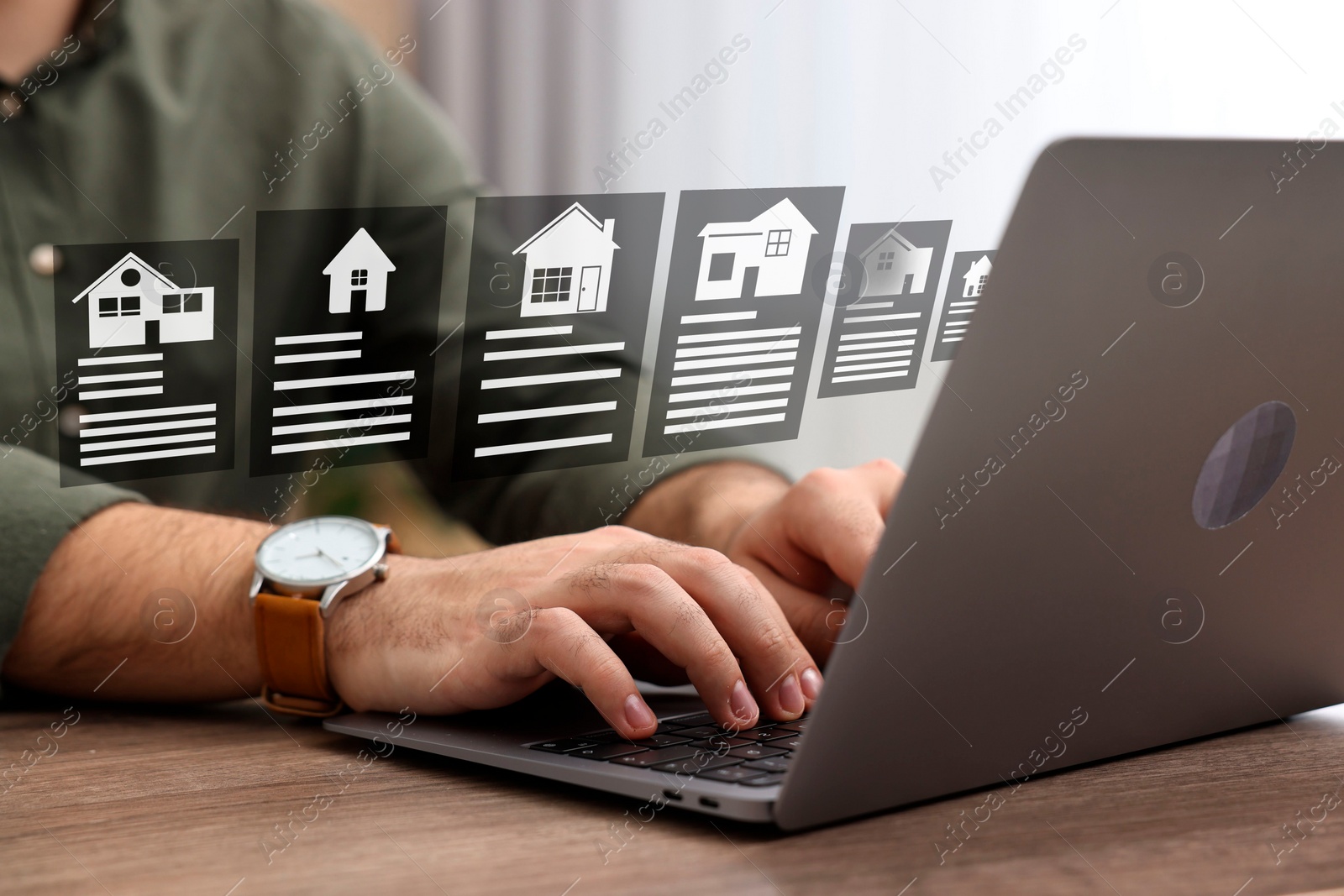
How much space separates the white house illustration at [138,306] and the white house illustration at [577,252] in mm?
712

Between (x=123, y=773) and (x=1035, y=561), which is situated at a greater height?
(x=1035, y=561)

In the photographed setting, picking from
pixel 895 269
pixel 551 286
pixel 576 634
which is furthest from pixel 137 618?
pixel 551 286

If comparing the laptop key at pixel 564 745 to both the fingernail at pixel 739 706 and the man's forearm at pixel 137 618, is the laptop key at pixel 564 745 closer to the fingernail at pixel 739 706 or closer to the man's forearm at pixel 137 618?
the fingernail at pixel 739 706

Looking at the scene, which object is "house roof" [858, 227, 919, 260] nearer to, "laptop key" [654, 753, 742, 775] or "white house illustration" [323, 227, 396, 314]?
"white house illustration" [323, 227, 396, 314]

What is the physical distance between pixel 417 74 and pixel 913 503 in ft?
7.26

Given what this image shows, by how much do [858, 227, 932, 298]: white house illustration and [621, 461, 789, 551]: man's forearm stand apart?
1.01ft

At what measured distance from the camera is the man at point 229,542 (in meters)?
0.50

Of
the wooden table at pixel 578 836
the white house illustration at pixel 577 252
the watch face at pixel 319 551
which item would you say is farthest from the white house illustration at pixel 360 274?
the wooden table at pixel 578 836

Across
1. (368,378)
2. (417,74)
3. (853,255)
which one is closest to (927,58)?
(853,255)

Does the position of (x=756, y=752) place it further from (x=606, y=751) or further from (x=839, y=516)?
(x=839, y=516)

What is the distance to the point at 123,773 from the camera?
18.2 inches

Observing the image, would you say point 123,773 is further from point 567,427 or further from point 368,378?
point 368,378

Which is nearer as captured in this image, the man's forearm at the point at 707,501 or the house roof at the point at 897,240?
the man's forearm at the point at 707,501

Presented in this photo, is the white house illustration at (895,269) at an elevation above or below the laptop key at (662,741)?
above
